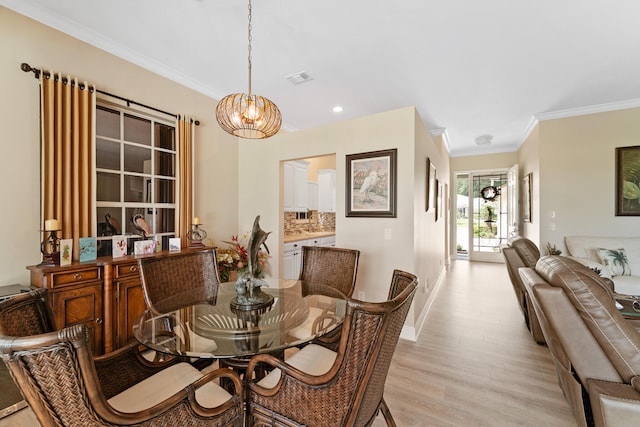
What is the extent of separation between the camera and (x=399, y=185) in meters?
3.00

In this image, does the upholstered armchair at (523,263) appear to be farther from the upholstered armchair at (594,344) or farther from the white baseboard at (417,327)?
the upholstered armchair at (594,344)

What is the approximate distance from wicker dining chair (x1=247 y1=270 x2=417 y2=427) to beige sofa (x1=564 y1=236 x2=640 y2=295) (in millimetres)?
3624

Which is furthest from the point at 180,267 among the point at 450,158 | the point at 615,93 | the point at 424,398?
the point at 450,158

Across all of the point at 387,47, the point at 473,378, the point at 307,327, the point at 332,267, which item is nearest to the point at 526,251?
the point at 473,378

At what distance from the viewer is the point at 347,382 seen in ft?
3.67

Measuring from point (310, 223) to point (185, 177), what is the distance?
3.00 meters

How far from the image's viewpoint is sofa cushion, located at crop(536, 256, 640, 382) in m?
1.30

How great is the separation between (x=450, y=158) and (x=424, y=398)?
6630 millimetres

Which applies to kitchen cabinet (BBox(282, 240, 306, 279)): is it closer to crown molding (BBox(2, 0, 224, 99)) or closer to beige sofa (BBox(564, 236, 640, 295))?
crown molding (BBox(2, 0, 224, 99))

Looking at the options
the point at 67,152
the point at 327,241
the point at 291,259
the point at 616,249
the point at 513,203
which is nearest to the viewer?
the point at 67,152

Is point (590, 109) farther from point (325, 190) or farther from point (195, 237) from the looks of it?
point (195, 237)

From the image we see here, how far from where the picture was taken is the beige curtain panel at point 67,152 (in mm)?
2395

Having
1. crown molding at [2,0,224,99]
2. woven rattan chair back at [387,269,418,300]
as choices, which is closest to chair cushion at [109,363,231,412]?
woven rattan chair back at [387,269,418,300]

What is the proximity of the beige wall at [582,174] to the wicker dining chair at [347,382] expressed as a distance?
4.50 metres
